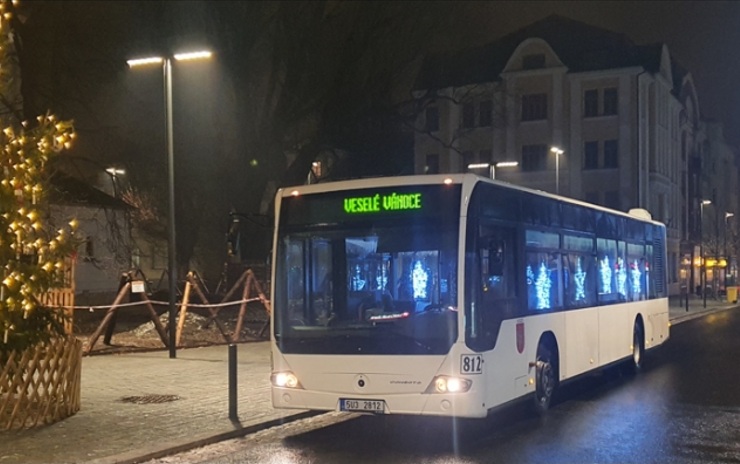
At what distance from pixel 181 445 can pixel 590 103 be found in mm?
49671

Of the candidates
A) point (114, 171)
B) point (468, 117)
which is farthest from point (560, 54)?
point (114, 171)

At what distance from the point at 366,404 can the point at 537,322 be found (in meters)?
3.02

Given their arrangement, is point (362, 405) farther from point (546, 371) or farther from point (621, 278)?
point (621, 278)

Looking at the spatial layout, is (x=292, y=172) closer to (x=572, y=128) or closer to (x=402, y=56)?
(x=402, y=56)

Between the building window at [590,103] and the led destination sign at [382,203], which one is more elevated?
the building window at [590,103]

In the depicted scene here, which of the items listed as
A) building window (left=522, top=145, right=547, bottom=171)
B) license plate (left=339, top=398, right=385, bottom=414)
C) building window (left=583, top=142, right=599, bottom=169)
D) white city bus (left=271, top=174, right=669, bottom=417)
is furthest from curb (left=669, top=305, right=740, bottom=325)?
license plate (left=339, top=398, right=385, bottom=414)

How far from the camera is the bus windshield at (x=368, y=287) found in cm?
1008

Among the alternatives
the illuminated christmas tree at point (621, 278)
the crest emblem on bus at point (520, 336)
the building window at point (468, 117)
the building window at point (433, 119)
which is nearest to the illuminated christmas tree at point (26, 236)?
the crest emblem on bus at point (520, 336)

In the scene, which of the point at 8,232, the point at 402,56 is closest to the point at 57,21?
the point at 402,56

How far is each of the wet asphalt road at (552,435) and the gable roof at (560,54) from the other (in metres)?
40.8

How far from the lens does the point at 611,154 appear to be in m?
55.7

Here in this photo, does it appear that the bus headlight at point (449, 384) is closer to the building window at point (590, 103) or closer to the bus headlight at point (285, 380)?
the bus headlight at point (285, 380)

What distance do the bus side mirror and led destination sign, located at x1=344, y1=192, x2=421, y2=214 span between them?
98 centimetres

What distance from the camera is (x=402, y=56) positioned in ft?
100.0
